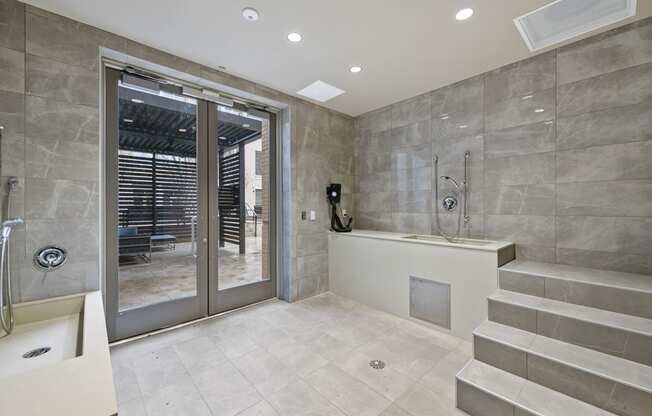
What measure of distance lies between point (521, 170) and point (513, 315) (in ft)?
5.12

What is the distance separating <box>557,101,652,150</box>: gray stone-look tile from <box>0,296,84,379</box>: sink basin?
4.11 metres

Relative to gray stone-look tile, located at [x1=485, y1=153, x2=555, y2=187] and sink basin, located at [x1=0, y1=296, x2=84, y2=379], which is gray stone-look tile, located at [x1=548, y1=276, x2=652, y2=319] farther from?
sink basin, located at [x1=0, y1=296, x2=84, y2=379]

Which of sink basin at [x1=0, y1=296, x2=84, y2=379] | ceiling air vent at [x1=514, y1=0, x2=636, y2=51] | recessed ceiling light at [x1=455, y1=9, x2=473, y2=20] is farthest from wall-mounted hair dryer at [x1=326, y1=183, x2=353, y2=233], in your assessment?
sink basin at [x1=0, y1=296, x2=84, y2=379]

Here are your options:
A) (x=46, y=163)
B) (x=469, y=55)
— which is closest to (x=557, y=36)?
(x=469, y=55)

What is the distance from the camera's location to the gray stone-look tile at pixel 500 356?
72.0 inches

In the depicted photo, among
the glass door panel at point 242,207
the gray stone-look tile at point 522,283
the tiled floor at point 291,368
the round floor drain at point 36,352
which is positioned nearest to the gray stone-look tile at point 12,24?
the glass door panel at point 242,207

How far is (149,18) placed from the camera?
2.18 metres

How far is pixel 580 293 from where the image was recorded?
6.70 ft

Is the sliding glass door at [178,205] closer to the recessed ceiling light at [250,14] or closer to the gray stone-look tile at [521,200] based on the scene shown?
the recessed ceiling light at [250,14]

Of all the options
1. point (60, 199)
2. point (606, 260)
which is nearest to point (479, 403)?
point (606, 260)

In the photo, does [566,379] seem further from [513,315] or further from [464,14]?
[464,14]

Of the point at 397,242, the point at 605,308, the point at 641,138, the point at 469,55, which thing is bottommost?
the point at 605,308

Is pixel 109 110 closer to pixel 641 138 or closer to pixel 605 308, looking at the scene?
Result: pixel 605 308

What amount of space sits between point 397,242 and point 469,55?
215 cm
